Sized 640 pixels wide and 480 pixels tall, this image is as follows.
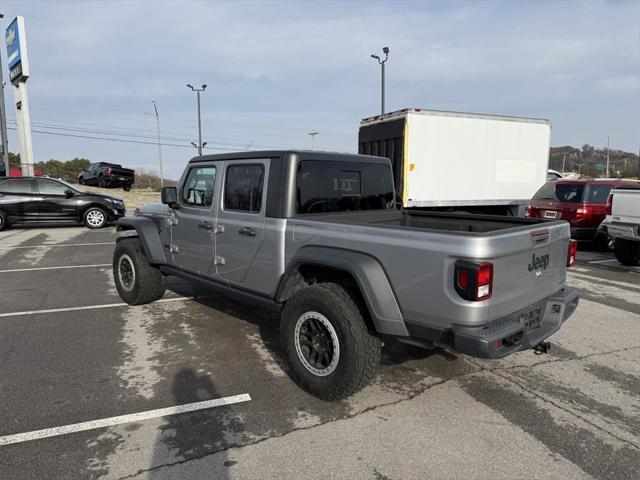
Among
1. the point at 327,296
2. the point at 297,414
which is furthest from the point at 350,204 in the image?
the point at 297,414

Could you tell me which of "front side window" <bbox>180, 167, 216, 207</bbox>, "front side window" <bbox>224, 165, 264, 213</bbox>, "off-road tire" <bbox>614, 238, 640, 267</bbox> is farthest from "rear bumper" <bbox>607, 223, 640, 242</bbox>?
"front side window" <bbox>180, 167, 216, 207</bbox>

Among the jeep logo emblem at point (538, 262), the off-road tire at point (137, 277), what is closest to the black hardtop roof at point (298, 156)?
the off-road tire at point (137, 277)

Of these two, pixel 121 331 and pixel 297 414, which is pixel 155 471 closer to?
pixel 297 414

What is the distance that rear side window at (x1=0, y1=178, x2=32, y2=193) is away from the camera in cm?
1377

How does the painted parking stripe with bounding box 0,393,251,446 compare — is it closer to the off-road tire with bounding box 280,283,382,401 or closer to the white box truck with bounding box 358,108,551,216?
the off-road tire with bounding box 280,283,382,401

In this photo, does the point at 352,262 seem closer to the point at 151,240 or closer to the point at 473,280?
the point at 473,280

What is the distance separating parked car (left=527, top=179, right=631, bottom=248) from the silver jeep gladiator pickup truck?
7173 mm

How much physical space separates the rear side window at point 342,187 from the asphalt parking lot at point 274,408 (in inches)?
56.6

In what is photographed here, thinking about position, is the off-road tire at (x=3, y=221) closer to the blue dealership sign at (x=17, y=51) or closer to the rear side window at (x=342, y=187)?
the blue dealership sign at (x=17, y=51)

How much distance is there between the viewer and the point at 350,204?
4.34 m

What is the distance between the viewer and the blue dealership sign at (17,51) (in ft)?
69.9

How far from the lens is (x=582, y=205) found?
10.2 metres

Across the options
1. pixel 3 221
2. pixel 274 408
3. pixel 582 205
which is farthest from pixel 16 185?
pixel 582 205

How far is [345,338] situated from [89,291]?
5.03 m
